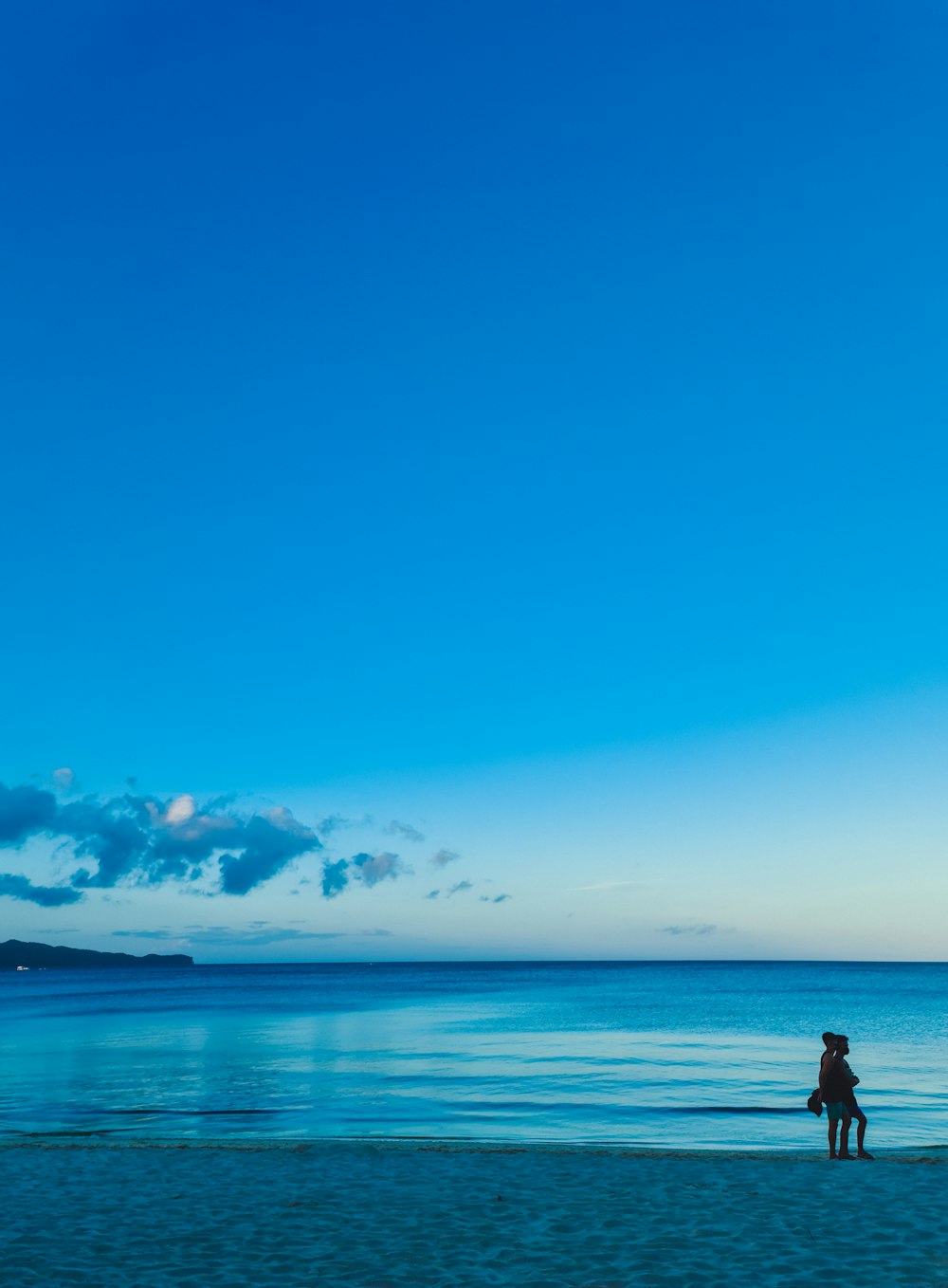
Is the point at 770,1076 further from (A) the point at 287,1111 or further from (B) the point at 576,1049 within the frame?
(A) the point at 287,1111

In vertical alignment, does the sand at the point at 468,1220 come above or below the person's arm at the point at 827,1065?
below

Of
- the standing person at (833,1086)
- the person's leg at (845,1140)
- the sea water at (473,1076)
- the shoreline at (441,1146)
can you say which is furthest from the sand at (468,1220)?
the sea water at (473,1076)

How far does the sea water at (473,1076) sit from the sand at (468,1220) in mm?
5437

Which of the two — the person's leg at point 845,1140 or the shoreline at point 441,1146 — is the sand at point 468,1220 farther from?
the person's leg at point 845,1140

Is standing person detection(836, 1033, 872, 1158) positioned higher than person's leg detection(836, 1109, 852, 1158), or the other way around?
standing person detection(836, 1033, 872, 1158)

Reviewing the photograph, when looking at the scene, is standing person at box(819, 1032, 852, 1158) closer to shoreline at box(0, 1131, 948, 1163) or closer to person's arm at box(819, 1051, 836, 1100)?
person's arm at box(819, 1051, 836, 1100)

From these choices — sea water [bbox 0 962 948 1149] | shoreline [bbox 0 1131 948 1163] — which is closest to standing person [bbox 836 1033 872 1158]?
shoreline [bbox 0 1131 948 1163]

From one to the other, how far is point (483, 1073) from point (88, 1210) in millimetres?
22676

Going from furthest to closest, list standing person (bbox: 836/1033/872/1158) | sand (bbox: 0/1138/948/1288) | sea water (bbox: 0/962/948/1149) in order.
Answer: sea water (bbox: 0/962/948/1149) < standing person (bbox: 836/1033/872/1158) < sand (bbox: 0/1138/948/1288)

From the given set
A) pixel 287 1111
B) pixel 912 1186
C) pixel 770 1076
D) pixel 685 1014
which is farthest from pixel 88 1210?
pixel 685 1014

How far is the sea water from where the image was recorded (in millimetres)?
23406

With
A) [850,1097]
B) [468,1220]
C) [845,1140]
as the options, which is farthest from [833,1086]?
[468,1220]

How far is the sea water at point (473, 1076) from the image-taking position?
23406 mm

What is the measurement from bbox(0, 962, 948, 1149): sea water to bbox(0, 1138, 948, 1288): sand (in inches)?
214
